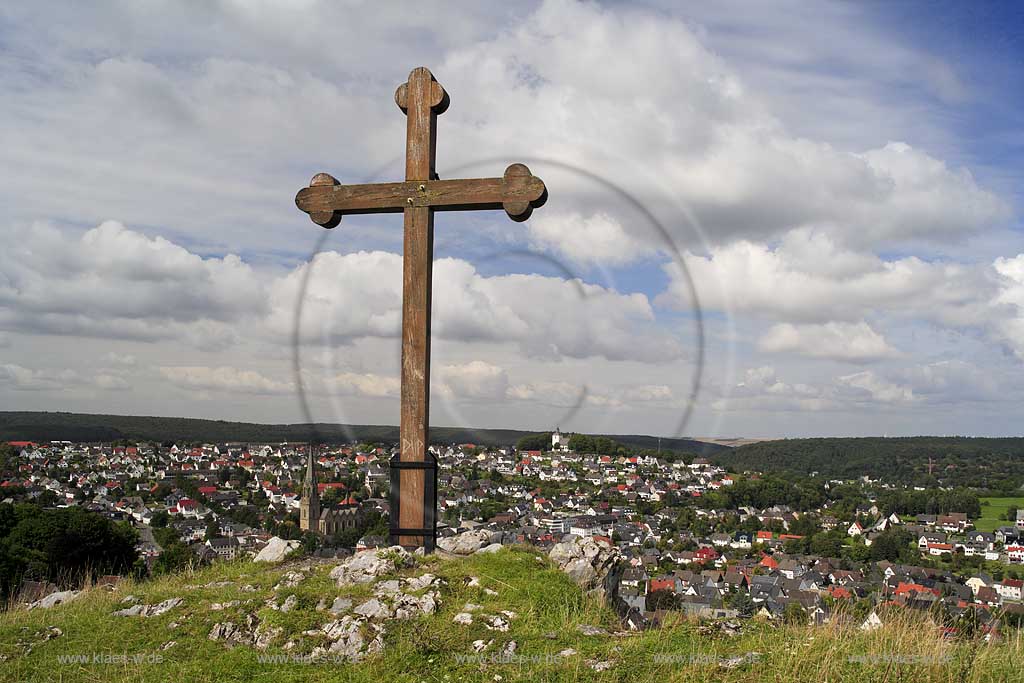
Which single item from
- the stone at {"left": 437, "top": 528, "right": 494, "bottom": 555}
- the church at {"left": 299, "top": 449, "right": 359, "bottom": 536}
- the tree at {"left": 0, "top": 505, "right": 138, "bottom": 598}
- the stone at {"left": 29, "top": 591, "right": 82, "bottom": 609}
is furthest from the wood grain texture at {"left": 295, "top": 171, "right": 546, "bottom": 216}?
the tree at {"left": 0, "top": 505, "right": 138, "bottom": 598}

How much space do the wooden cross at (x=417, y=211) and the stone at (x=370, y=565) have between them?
290 mm

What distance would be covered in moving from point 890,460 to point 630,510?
7272cm

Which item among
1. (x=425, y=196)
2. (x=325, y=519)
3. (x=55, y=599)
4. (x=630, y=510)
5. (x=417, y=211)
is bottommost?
(x=630, y=510)

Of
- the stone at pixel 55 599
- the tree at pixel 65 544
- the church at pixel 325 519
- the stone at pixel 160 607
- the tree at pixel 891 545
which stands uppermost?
the stone at pixel 160 607

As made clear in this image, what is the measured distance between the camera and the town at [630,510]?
108ft

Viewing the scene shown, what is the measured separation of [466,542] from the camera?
818 cm

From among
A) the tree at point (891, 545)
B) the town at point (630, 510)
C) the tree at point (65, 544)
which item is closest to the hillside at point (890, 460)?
the town at point (630, 510)

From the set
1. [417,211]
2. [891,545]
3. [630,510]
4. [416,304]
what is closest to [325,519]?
[416,304]

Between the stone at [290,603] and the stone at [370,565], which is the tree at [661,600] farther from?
the stone at [290,603]

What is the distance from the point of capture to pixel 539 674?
477cm

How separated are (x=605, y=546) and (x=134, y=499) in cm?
6229

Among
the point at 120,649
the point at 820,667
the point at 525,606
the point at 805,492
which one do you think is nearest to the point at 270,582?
the point at 120,649

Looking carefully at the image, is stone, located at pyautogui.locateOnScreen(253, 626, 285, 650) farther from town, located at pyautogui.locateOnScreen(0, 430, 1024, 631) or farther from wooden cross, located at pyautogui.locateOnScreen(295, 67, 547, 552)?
town, located at pyautogui.locateOnScreen(0, 430, 1024, 631)

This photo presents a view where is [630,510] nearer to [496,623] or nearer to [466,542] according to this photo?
[466,542]
